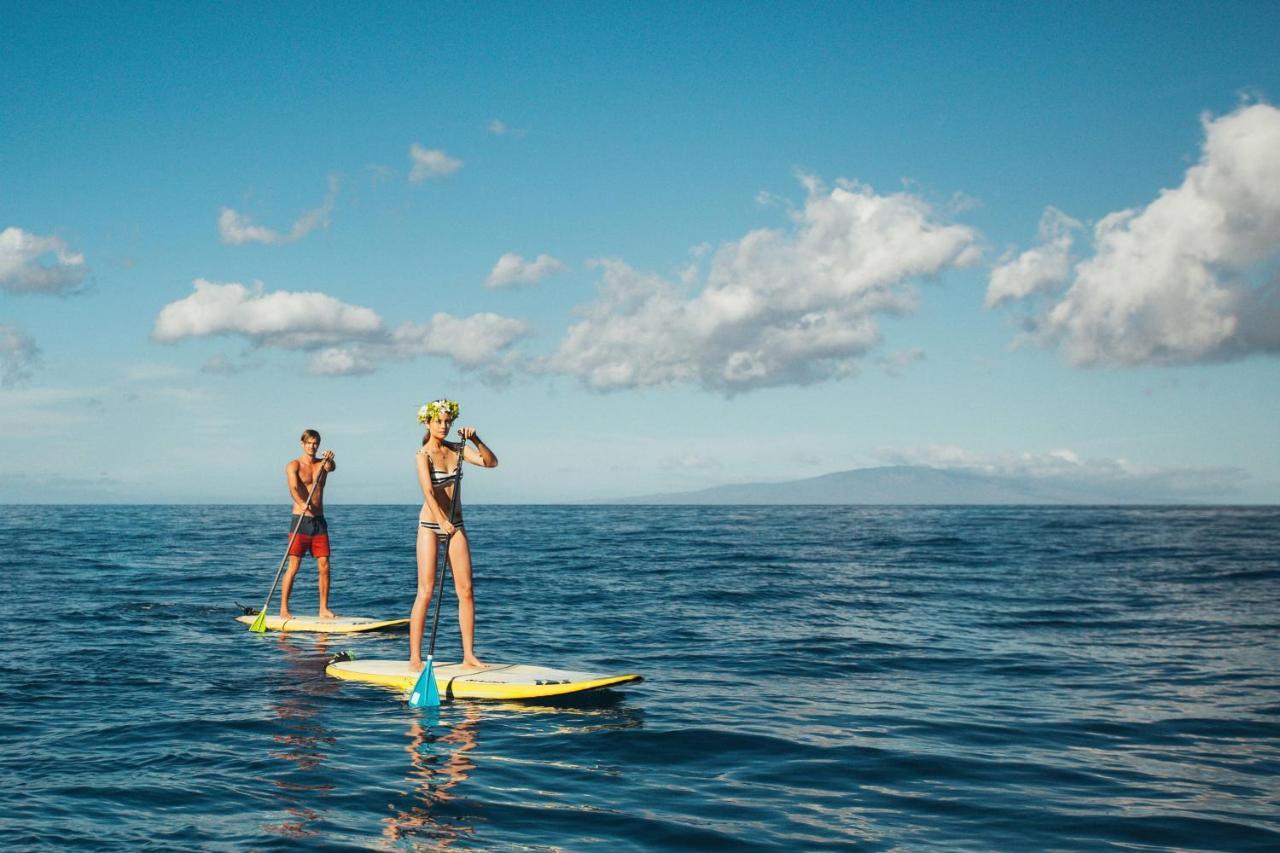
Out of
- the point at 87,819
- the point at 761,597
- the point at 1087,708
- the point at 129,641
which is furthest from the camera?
the point at 761,597

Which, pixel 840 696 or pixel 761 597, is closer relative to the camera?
pixel 840 696

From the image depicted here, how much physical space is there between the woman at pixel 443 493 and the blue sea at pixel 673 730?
4.37 ft

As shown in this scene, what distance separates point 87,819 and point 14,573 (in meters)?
21.3

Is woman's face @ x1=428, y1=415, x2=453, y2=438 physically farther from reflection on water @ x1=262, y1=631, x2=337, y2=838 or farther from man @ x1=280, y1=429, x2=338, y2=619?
man @ x1=280, y1=429, x2=338, y2=619

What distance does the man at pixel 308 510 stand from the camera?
626 inches

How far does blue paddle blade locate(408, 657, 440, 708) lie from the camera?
32.6 feet

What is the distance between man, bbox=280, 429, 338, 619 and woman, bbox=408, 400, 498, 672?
19.7 ft

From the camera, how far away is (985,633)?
15.8 meters

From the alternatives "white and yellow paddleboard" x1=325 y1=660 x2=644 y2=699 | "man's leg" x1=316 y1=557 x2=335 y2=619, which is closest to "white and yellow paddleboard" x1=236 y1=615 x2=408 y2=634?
"man's leg" x1=316 y1=557 x2=335 y2=619

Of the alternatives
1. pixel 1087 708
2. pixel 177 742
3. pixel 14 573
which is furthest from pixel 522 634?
pixel 14 573

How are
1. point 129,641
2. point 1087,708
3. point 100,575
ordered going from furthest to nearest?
1. point 100,575
2. point 129,641
3. point 1087,708

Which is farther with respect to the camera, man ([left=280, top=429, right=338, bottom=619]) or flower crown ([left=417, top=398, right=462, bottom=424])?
man ([left=280, top=429, right=338, bottom=619])

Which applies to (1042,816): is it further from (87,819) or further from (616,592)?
(616,592)

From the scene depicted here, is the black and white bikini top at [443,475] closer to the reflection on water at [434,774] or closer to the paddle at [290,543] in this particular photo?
the reflection on water at [434,774]
